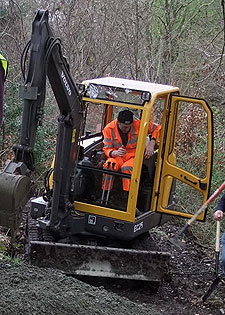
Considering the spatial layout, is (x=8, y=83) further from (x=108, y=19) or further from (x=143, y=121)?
(x=143, y=121)

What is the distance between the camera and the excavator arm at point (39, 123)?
14.7 feet

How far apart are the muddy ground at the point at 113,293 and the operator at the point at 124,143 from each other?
4.25ft

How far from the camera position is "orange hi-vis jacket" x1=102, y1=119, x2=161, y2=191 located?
6508 mm

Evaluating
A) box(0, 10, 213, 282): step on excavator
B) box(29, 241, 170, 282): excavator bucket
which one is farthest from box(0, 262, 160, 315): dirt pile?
box(0, 10, 213, 282): step on excavator

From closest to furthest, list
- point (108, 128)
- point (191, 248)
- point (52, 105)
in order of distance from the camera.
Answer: point (108, 128)
point (191, 248)
point (52, 105)

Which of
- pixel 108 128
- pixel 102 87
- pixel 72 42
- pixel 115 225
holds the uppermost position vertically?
pixel 72 42

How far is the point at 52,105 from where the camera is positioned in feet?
38.8

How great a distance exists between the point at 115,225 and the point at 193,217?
2.98 ft

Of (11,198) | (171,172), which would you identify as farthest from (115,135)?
(11,198)

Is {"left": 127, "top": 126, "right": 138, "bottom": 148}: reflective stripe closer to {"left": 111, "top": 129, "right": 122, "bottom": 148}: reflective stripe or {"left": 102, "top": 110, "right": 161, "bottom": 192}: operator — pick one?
{"left": 102, "top": 110, "right": 161, "bottom": 192}: operator

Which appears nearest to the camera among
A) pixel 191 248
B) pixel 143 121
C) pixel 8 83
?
pixel 143 121

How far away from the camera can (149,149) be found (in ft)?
21.7

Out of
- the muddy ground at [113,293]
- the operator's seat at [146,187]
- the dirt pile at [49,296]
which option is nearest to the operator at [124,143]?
the operator's seat at [146,187]

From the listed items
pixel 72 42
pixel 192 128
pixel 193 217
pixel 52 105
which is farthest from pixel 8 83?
pixel 193 217
